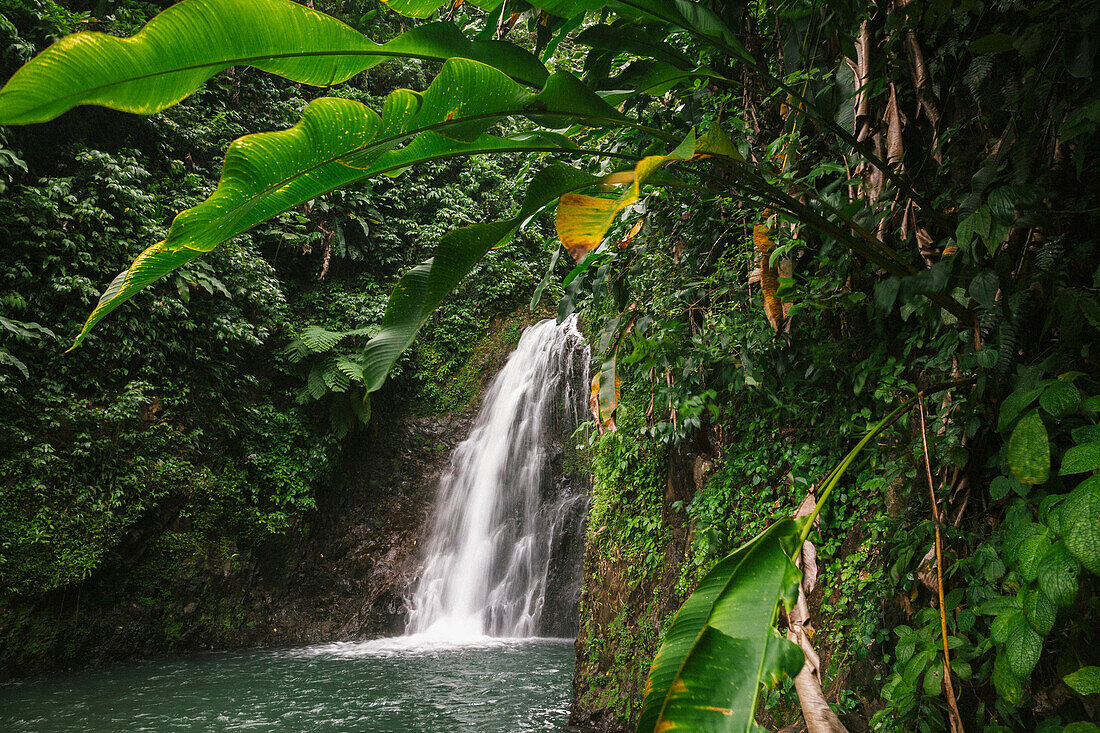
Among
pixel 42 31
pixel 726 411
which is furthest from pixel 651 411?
pixel 42 31

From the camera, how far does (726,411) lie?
313 centimetres

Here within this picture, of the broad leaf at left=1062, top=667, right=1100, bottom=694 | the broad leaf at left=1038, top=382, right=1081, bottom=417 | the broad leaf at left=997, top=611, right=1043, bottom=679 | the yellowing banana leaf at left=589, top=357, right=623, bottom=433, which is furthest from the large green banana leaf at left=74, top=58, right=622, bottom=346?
the yellowing banana leaf at left=589, top=357, right=623, bottom=433

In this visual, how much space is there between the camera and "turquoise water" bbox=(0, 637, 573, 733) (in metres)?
4.55

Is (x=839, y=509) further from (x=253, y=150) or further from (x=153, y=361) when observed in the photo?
(x=153, y=361)

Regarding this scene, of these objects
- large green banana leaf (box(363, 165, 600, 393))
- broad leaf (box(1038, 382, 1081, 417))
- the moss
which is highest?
the moss

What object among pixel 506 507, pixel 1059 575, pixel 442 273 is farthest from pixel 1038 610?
pixel 506 507

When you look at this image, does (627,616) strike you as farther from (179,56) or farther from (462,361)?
(462,361)

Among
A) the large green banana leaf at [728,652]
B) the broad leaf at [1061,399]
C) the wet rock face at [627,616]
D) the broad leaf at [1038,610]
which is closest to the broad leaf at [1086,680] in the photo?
the broad leaf at [1038,610]

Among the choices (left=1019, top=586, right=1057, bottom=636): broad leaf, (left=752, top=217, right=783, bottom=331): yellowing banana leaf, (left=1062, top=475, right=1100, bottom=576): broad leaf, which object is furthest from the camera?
(left=752, top=217, right=783, bottom=331): yellowing banana leaf

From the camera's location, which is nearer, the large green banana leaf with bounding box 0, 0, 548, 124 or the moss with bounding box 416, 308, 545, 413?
the large green banana leaf with bounding box 0, 0, 548, 124

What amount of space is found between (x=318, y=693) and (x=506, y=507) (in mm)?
3827

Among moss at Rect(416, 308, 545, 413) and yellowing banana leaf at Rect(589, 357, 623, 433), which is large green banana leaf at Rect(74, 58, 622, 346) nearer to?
yellowing banana leaf at Rect(589, 357, 623, 433)

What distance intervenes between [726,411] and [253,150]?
2611 mm

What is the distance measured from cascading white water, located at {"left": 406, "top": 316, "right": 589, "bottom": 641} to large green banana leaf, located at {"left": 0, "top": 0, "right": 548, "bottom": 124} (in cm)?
762
